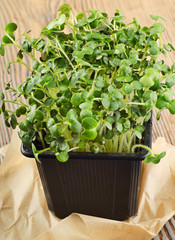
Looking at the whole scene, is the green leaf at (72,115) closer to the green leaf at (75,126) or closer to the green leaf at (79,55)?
the green leaf at (75,126)

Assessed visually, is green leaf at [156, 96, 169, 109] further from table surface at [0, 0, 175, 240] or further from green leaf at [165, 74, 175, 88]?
table surface at [0, 0, 175, 240]

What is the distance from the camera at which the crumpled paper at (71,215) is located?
3.13ft

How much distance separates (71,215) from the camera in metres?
0.96

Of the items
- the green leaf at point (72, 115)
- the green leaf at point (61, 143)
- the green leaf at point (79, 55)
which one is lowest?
the green leaf at point (61, 143)

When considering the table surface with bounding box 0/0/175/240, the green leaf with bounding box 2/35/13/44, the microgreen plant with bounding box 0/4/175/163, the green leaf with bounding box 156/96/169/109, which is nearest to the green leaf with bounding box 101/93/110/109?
the microgreen plant with bounding box 0/4/175/163

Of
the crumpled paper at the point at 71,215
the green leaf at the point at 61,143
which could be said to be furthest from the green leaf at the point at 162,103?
the crumpled paper at the point at 71,215

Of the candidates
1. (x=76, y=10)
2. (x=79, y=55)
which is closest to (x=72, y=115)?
(x=79, y=55)

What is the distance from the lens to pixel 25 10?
1.74 metres

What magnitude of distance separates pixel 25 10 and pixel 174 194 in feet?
3.73

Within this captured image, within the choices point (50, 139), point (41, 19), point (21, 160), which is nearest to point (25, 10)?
point (41, 19)

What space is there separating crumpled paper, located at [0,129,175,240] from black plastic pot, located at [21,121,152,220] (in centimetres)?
5

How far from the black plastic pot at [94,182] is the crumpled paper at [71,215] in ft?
0.15

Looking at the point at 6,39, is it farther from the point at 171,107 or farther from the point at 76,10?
the point at 76,10

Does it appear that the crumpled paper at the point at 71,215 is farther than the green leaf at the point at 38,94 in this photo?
Yes
